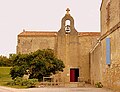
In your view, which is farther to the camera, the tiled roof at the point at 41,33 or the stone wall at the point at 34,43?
the tiled roof at the point at 41,33

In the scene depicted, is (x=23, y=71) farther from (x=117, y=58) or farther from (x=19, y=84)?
(x=117, y=58)

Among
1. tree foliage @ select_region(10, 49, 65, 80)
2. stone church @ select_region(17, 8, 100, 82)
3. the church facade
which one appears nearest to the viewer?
the church facade

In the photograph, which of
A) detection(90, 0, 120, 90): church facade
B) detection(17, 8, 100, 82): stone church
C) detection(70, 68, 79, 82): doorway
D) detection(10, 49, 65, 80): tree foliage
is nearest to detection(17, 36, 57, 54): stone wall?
detection(17, 8, 100, 82): stone church

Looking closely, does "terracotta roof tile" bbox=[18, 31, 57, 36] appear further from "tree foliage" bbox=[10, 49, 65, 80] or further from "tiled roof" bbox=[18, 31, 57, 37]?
"tree foliage" bbox=[10, 49, 65, 80]

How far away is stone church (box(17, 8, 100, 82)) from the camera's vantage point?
41469 mm

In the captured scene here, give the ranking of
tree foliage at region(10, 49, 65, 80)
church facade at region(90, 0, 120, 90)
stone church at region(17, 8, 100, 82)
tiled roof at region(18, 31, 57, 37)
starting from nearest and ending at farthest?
church facade at region(90, 0, 120, 90), tree foliage at region(10, 49, 65, 80), stone church at region(17, 8, 100, 82), tiled roof at region(18, 31, 57, 37)

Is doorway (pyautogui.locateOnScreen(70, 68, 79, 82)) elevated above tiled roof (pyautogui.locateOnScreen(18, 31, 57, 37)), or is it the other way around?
tiled roof (pyautogui.locateOnScreen(18, 31, 57, 37))

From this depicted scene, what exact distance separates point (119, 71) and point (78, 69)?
2254cm

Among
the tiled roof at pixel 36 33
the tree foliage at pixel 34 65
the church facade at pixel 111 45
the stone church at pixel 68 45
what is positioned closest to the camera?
the church facade at pixel 111 45

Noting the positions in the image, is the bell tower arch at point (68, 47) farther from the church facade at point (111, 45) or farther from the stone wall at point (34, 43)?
the church facade at point (111, 45)

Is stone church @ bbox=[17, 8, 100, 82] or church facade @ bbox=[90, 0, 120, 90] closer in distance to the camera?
church facade @ bbox=[90, 0, 120, 90]

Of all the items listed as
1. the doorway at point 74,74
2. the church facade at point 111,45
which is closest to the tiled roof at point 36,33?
the doorway at point 74,74

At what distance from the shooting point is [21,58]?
3158cm

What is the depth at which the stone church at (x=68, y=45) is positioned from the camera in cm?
4147
